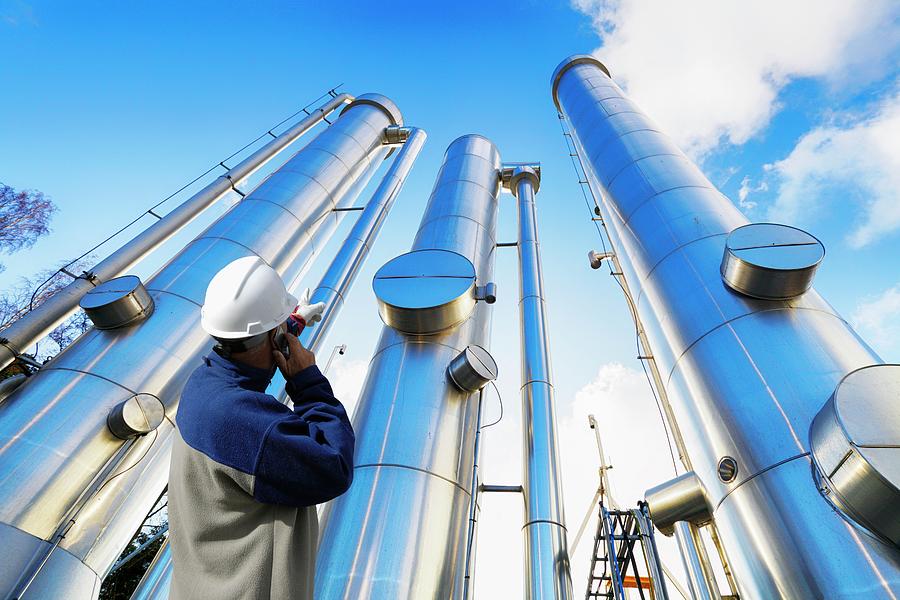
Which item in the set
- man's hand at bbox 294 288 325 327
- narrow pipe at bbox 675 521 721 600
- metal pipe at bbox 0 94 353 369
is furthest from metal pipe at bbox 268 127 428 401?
narrow pipe at bbox 675 521 721 600

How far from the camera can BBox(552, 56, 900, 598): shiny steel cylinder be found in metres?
2.88

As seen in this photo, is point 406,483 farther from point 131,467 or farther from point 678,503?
point 131,467

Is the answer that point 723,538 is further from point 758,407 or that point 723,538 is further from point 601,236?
point 601,236

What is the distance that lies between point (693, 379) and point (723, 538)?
3.89 feet

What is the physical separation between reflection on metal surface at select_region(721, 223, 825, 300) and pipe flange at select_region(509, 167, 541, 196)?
6.64m

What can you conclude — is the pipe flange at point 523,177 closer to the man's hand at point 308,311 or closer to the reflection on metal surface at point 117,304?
the reflection on metal surface at point 117,304

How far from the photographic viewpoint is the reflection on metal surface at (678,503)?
3.97m

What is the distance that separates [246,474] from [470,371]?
301 centimetres

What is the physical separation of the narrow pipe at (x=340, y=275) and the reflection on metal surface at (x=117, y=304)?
1.78 m

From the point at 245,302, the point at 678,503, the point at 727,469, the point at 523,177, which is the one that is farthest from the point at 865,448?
the point at 523,177

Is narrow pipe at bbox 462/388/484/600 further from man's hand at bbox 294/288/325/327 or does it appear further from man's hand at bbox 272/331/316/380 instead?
man's hand at bbox 272/331/316/380

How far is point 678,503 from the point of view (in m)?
4.07

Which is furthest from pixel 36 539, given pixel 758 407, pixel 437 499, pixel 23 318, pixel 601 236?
pixel 601 236

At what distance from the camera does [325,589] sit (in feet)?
10.9
